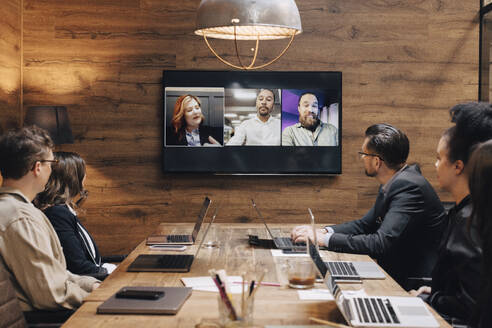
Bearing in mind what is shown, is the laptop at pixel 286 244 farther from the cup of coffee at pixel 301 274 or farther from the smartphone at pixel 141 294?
the smartphone at pixel 141 294

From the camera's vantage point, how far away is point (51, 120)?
4.35m

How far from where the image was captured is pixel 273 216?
4.88 m

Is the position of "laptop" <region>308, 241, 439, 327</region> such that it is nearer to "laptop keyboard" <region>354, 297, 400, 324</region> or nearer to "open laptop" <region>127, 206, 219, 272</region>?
"laptop keyboard" <region>354, 297, 400, 324</region>

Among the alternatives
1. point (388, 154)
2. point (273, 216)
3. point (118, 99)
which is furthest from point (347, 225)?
point (118, 99)

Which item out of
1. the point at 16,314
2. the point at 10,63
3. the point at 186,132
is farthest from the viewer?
the point at 186,132

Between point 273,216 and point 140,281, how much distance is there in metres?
2.74

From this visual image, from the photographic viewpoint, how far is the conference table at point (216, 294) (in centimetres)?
170

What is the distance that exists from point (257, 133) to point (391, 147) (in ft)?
5.70

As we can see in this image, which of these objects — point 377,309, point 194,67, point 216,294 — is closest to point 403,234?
point 377,309

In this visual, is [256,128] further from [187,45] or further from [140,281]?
[140,281]

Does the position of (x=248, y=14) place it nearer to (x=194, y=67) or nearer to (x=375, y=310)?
(x=375, y=310)

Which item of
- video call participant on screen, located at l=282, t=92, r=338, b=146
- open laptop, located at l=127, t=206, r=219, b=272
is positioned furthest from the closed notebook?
video call participant on screen, located at l=282, t=92, r=338, b=146

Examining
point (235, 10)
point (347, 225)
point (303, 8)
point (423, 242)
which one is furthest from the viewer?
point (303, 8)

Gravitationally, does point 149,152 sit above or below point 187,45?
below
